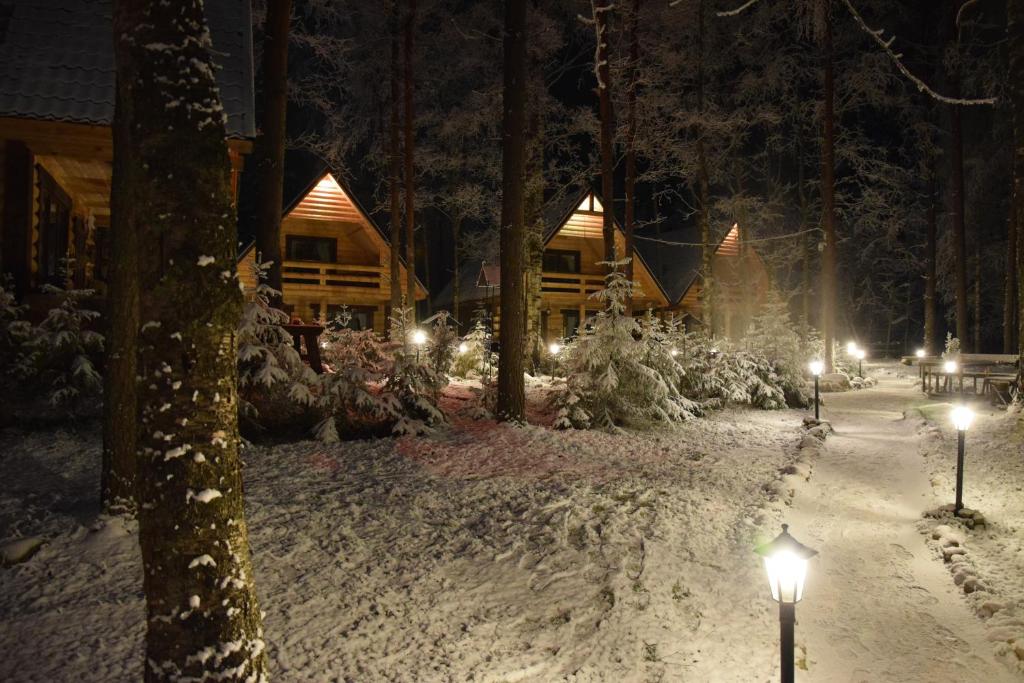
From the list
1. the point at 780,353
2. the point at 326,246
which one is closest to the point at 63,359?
the point at 780,353

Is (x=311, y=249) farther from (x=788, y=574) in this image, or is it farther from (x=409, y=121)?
(x=788, y=574)

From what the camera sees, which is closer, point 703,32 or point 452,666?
point 452,666

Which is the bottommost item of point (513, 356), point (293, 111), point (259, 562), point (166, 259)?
point (259, 562)

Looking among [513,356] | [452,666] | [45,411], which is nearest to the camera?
[452,666]

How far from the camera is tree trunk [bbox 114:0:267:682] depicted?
7.87ft

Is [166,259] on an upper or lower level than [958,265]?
lower

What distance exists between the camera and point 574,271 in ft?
96.1

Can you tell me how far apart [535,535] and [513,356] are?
4.75 metres

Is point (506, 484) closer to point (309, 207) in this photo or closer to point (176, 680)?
point (176, 680)

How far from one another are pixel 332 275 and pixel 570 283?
34.7 ft

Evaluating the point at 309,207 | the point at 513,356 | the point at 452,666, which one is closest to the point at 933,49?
the point at 513,356

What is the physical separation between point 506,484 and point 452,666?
2987 millimetres

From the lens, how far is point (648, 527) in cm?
539

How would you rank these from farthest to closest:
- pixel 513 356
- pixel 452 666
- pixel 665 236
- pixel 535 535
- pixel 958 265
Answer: pixel 665 236 < pixel 958 265 < pixel 513 356 < pixel 535 535 < pixel 452 666
